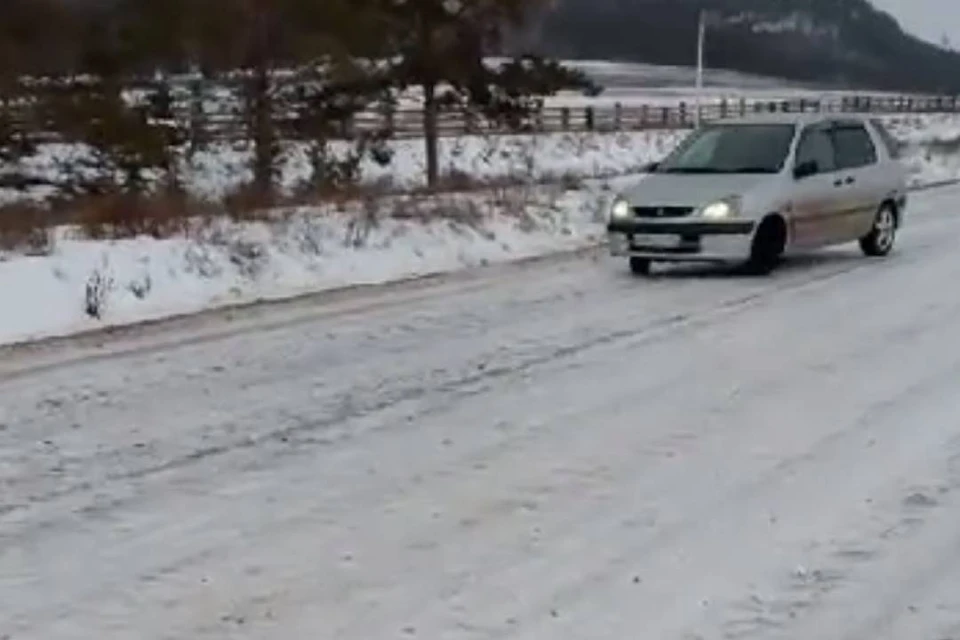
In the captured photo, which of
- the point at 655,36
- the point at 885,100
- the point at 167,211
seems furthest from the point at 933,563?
the point at 655,36

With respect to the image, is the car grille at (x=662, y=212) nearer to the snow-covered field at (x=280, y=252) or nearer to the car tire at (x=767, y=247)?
the car tire at (x=767, y=247)

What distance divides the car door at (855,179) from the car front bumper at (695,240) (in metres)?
1.92

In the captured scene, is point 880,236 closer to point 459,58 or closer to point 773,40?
point 459,58

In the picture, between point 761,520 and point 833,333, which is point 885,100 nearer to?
point 833,333

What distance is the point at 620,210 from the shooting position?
17.5 metres

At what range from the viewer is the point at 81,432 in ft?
29.8

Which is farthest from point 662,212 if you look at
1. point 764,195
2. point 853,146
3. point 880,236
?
point 853,146

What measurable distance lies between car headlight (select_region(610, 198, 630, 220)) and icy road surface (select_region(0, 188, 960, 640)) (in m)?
3.88

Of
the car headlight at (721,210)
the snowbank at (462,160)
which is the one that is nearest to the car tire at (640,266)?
the car headlight at (721,210)

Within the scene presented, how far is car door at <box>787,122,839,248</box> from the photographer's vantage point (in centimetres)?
1759

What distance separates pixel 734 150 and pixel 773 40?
443 ft

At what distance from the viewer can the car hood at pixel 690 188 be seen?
17.1 metres

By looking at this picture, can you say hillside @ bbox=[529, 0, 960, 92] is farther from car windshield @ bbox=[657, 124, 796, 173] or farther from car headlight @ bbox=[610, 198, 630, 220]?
car headlight @ bbox=[610, 198, 630, 220]

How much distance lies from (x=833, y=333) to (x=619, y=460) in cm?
468
